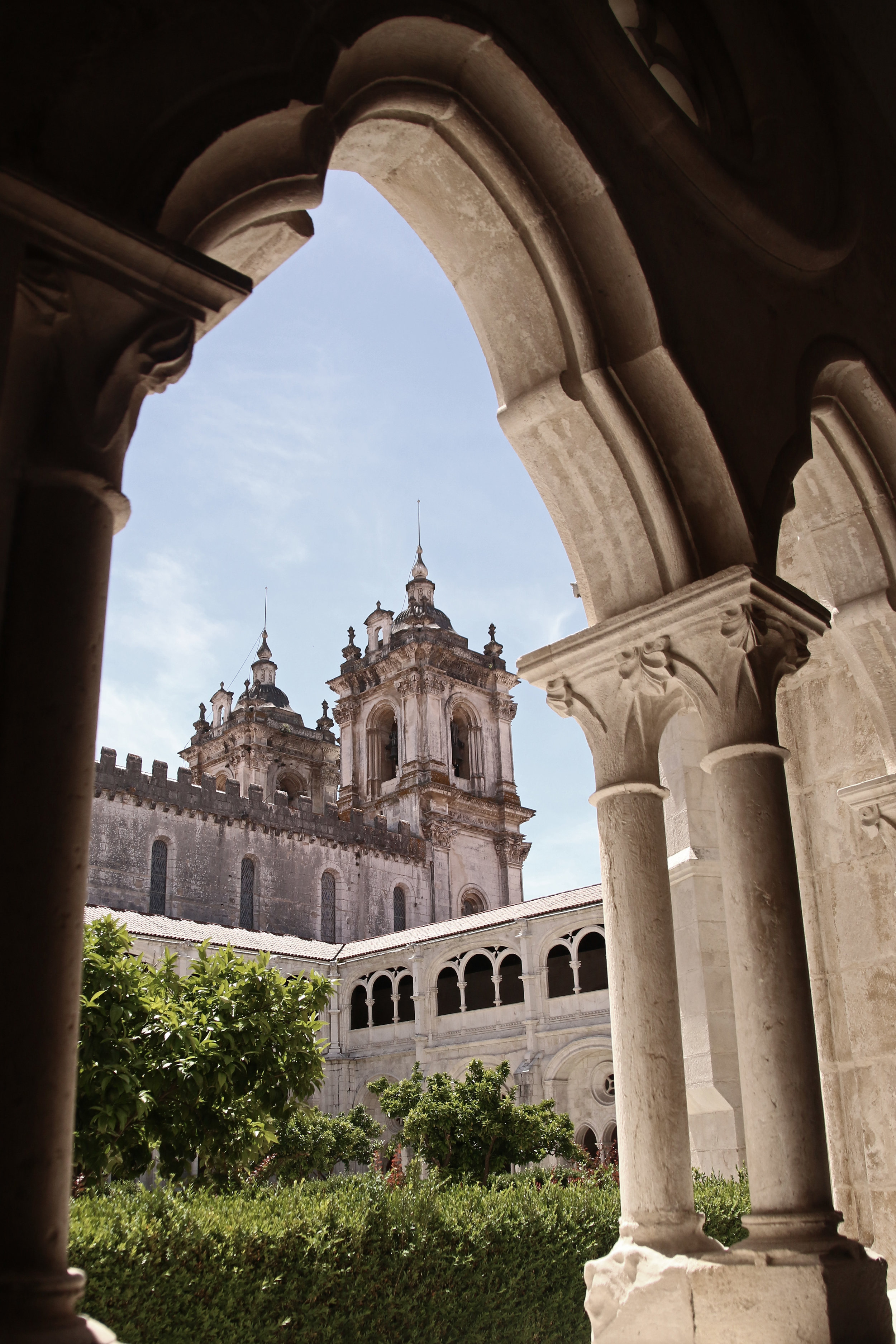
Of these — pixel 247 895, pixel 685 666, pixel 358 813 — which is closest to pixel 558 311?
pixel 685 666

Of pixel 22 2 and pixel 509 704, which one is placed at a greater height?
pixel 509 704

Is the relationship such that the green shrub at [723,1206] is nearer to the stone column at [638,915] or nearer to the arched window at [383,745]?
the stone column at [638,915]

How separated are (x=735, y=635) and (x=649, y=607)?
0.95 feet

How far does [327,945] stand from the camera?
29.2 meters

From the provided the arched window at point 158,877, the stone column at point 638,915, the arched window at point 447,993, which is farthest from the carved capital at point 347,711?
the stone column at point 638,915

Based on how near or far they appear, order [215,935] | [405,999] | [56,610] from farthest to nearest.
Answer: [405,999]
[215,935]
[56,610]

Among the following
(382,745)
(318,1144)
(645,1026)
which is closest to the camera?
(645,1026)

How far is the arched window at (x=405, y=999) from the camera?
80.3 feet

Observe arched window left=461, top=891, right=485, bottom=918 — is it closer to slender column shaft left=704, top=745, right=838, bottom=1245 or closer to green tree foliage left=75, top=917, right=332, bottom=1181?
green tree foliage left=75, top=917, right=332, bottom=1181

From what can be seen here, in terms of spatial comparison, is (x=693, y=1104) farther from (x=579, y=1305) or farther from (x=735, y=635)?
(x=735, y=635)

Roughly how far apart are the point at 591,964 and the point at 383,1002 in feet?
18.9

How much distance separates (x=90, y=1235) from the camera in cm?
446

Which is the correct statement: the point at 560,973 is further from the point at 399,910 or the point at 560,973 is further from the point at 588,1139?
the point at 399,910

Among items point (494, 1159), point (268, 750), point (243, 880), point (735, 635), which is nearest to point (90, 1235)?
point (735, 635)
